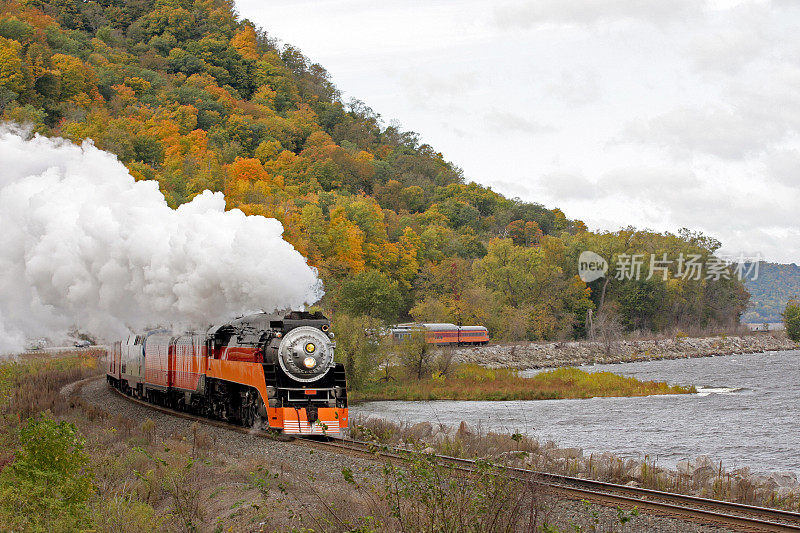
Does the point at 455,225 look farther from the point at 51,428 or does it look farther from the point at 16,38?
the point at 51,428

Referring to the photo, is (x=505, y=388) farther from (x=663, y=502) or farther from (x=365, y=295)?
(x=663, y=502)

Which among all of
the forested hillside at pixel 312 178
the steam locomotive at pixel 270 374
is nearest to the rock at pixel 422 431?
the steam locomotive at pixel 270 374

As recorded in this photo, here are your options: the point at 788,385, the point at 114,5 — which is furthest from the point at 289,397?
the point at 114,5

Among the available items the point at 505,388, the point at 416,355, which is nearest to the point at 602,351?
the point at 416,355

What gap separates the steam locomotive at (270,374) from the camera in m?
22.7

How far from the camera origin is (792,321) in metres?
141

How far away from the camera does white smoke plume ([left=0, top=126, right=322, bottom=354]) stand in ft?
84.8

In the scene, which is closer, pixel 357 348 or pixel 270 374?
pixel 270 374

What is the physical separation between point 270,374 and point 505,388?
36.9 metres

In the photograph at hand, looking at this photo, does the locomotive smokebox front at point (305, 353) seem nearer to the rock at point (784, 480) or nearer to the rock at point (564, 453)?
the rock at point (564, 453)

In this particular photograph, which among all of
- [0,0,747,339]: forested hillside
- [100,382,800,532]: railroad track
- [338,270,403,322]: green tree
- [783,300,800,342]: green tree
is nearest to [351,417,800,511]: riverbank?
[100,382,800,532]: railroad track

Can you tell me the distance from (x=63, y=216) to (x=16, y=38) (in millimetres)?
96862

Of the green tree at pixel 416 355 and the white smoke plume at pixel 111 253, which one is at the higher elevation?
the white smoke plume at pixel 111 253

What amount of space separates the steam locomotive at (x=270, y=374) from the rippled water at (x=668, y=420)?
30.7ft
